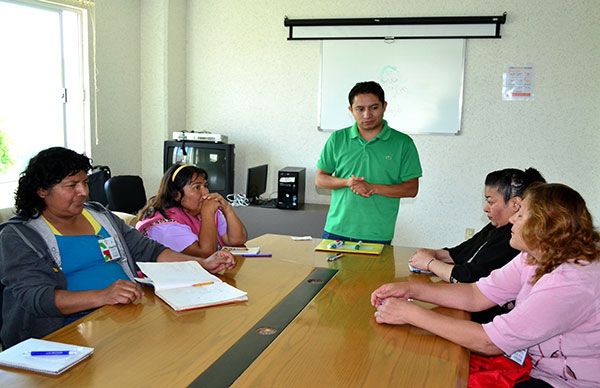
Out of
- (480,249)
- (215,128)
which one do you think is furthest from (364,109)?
(215,128)

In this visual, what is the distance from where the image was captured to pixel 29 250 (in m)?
1.78

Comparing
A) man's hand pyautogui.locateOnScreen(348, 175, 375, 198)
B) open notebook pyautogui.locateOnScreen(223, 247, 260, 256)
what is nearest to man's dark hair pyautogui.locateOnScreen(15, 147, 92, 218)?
open notebook pyautogui.locateOnScreen(223, 247, 260, 256)

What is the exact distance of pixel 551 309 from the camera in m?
1.45

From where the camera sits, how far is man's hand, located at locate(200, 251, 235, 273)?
2156mm

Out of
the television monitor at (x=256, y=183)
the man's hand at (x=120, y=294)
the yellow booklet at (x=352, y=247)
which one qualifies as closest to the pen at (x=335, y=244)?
the yellow booklet at (x=352, y=247)

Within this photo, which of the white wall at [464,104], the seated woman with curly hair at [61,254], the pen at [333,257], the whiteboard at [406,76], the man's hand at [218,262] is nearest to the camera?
the seated woman with curly hair at [61,254]

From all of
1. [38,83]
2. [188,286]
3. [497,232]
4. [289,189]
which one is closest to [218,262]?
[188,286]

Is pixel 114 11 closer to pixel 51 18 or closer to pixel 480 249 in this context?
pixel 51 18

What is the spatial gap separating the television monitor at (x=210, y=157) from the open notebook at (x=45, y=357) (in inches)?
137

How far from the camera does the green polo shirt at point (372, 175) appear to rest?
2936 millimetres

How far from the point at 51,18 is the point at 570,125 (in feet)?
14.0

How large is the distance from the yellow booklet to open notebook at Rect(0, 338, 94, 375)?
1.41 metres

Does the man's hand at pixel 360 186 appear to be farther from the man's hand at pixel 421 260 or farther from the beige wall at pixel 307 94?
the beige wall at pixel 307 94

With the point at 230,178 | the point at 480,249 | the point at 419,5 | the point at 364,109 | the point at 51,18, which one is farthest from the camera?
the point at 230,178
